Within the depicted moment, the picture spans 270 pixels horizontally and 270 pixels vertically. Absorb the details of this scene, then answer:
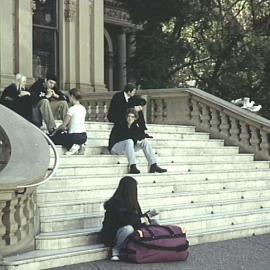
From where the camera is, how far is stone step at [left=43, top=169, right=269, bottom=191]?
927 cm

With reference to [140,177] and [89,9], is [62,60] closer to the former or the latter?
[89,9]

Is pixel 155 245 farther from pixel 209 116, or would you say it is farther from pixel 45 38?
pixel 45 38

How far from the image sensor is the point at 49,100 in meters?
12.5

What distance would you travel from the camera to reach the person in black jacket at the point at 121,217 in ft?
25.5

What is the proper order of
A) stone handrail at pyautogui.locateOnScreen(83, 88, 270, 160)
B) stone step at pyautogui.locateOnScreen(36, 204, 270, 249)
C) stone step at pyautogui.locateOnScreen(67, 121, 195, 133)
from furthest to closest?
1. stone handrail at pyautogui.locateOnScreen(83, 88, 270, 160)
2. stone step at pyautogui.locateOnScreen(67, 121, 195, 133)
3. stone step at pyautogui.locateOnScreen(36, 204, 270, 249)

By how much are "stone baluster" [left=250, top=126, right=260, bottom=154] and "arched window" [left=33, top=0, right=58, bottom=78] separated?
6850 mm

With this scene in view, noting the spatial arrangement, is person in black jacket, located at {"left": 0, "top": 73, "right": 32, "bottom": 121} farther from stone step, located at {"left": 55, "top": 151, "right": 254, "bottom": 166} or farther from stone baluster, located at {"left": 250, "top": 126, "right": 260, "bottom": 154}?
stone baluster, located at {"left": 250, "top": 126, "right": 260, "bottom": 154}

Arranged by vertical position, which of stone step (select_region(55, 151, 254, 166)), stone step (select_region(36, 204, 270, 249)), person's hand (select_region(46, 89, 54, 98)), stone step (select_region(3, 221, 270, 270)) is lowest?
stone step (select_region(3, 221, 270, 270))

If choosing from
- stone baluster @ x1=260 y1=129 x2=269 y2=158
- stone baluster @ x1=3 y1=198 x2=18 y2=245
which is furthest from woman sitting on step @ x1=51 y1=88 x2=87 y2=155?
stone baluster @ x1=260 y1=129 x2=269 y2=158

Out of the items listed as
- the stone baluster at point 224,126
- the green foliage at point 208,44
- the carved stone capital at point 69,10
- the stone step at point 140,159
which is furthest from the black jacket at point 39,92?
the green foliage at point 208,44

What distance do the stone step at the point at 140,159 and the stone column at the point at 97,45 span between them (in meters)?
7.01

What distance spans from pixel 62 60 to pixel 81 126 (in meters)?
8.47

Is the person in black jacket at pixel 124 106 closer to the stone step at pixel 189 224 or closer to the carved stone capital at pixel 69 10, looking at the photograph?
the stone step at pixel 189 224

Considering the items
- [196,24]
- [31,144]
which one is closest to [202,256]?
[31,144]
